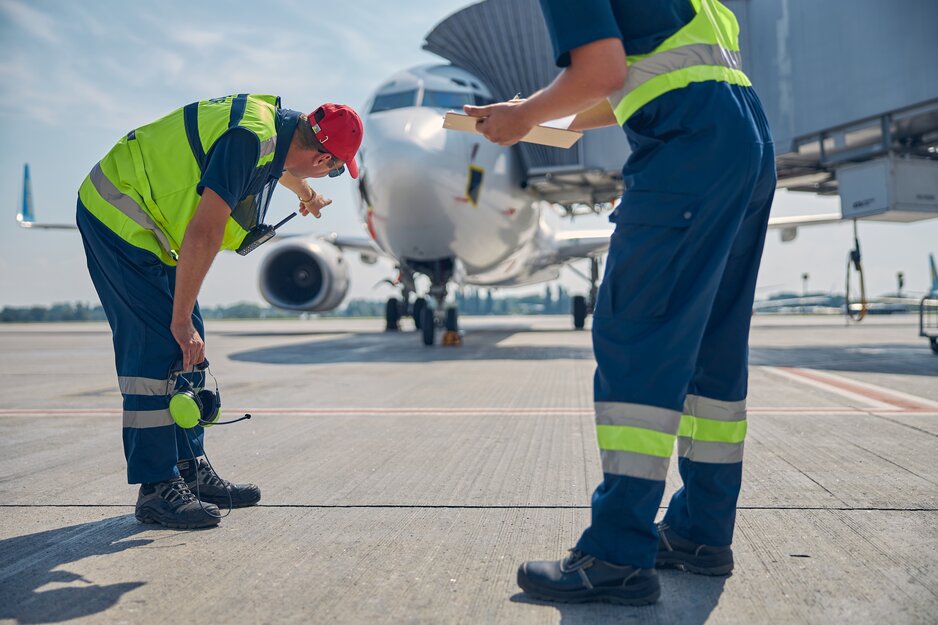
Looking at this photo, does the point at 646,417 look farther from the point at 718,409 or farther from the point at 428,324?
the point at 428,324

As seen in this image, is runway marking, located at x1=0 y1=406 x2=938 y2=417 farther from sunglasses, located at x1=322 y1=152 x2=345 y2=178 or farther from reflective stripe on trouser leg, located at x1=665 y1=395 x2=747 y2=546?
reflective stripe on trouser leg, located at x1=665 y1=395 x2=747 y2=546

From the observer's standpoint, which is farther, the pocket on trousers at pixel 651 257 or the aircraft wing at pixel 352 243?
the aircraft wing at pixel 352 243

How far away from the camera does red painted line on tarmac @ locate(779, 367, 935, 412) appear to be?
470cm

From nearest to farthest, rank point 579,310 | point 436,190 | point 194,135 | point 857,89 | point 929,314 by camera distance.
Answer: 1. point 194,135
2. point 857,89
3. point 436,190
4. point 929,314
5. point 579,310

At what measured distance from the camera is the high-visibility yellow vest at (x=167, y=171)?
94.2 inches

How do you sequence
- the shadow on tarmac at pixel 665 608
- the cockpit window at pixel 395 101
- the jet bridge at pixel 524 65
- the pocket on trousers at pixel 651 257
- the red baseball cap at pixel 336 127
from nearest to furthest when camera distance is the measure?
the shadow on tarmac at pixel 665 608 < the pocket on trousers at pixel 651 257 < the red baseball cap at pixel 336 127 < the cockpit window at pixel 395 101 < the jet bridge at pixel 524 65

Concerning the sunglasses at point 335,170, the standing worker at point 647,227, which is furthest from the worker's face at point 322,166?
the standing worker at point 647,227

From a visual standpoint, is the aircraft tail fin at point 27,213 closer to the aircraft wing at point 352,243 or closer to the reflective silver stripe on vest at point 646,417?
the aircraft wing at point 352,243

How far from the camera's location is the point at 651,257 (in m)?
1.72

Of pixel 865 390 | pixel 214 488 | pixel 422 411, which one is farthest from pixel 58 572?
pixel 865 390

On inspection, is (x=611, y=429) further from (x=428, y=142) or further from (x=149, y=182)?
(x=428, y=142)

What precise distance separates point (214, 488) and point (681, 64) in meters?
2.11

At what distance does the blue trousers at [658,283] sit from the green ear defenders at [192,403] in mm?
1396

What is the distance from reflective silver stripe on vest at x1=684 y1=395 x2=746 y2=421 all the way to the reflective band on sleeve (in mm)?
323
